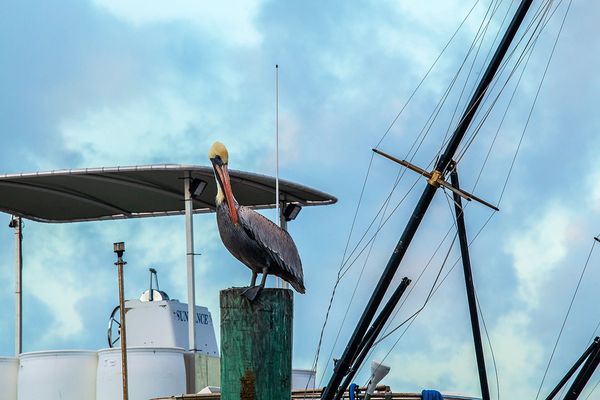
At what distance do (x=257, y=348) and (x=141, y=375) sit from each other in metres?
20.5

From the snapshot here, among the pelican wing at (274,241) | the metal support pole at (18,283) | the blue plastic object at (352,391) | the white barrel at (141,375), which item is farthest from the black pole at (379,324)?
the metal support pole at (18,283)

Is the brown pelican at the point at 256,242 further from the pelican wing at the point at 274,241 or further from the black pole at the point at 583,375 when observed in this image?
the black pole at the point at 583,375

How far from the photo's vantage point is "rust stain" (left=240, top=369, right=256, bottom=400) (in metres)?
10.1

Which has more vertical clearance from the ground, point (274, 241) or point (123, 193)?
point (123, 193)

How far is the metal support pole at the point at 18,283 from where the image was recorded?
3656 centimetres

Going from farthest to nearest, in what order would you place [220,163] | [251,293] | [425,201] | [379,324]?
[379,324] < [425,201] < [220,163] < [251,293]

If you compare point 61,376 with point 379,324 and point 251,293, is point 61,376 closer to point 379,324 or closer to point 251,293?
point 379,324

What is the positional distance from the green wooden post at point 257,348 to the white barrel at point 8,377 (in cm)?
2201

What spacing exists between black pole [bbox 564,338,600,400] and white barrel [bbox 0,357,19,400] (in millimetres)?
12812

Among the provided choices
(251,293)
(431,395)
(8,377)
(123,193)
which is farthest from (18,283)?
(251,293)

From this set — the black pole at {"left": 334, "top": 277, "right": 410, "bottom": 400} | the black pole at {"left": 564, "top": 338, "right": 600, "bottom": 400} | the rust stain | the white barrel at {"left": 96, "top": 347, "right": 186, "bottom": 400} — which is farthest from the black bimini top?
the rust stain

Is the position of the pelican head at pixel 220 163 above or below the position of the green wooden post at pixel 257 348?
above

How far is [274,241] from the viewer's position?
13102mm

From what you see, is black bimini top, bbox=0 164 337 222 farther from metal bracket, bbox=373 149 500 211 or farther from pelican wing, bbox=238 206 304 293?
pelican wing, bbox=238 206 304 293
